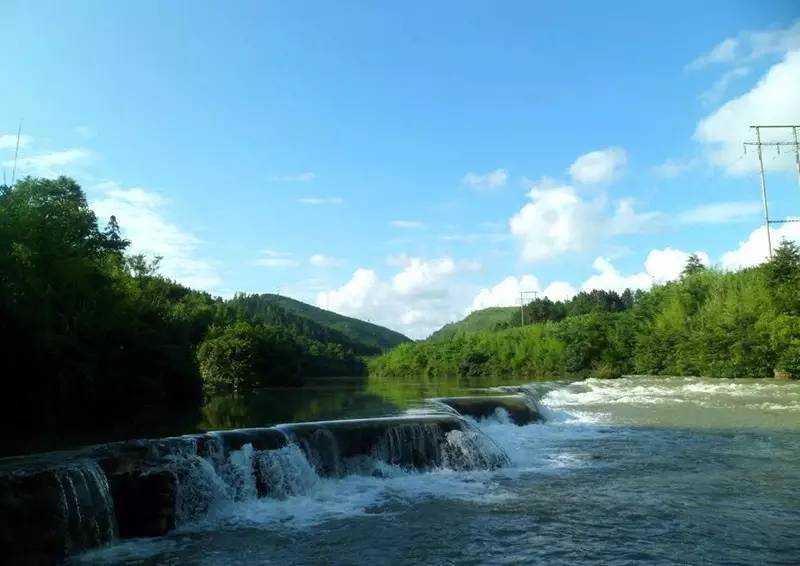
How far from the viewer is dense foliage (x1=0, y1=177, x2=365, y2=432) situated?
872 inches

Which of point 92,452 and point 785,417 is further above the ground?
point 92,452

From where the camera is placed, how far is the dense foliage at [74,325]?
22.2 meters

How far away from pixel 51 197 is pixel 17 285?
23.1m

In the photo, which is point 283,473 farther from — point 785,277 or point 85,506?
point 785,277

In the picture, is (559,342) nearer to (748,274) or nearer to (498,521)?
(748,274)

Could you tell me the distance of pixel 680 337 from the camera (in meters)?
54.6

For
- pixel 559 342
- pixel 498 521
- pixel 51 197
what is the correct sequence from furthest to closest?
pixel 559 342
pixel 51 197
pixel 498 521

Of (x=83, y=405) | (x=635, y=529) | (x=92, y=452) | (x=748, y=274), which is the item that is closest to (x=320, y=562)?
(x=635, y=529)

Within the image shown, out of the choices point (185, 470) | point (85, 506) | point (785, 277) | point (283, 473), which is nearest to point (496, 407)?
point (283, 473)

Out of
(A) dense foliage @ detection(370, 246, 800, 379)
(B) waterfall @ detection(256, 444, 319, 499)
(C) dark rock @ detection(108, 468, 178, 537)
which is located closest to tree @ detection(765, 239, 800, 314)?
(A) dense foliage @ detection(370, 246, 800, 379)

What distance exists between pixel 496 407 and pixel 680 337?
35.5 meters

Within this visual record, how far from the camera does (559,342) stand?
73750mm

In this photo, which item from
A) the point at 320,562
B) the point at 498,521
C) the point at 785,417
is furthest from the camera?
the point at 785,417

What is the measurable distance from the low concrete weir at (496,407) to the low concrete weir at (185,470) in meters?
5.93
